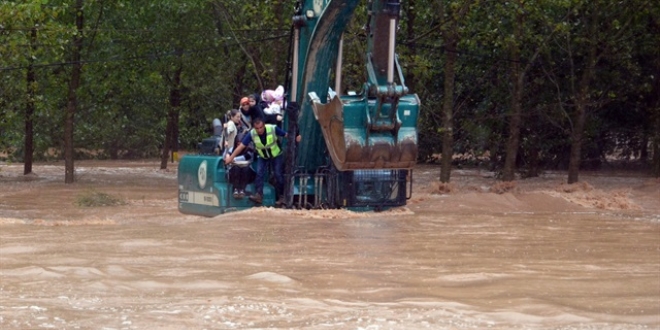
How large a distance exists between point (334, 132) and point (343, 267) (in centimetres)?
387

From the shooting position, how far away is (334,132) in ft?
60.5

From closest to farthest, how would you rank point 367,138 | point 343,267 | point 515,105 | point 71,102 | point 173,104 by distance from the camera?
1. point 343,267
2. point 367,138
3. point 515,105
4. point 71,102
5. point 173,104

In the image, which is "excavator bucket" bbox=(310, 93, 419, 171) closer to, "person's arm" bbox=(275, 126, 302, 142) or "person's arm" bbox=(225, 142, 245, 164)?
"person's arm" bbox=(275, 126, 302, 142)

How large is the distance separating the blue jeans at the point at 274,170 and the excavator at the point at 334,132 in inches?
4.8

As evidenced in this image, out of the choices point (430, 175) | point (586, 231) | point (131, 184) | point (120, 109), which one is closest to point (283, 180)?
point (586, 231)

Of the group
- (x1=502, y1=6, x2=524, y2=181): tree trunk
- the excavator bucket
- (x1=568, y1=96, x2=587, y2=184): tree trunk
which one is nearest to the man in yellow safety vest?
the excavator bucket

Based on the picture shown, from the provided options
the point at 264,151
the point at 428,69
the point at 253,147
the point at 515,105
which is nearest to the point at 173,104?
the point at 428,69

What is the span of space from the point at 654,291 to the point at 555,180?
73.1ft

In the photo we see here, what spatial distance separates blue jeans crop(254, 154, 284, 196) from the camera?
20531mm

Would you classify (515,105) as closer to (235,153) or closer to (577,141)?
(577,141)

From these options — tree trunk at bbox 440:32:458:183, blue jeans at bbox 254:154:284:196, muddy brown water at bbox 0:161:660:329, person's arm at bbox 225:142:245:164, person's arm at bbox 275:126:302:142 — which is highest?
tree trunk at bbox 440:32:458:183

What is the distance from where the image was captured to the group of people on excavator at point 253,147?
66.6 ft

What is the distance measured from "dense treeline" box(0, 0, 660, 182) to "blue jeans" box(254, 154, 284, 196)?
7.06m

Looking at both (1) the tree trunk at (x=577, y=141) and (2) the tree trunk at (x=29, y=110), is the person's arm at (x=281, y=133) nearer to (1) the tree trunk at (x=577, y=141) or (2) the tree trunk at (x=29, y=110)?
(2) the tree trunk at (x=29, y=110)
